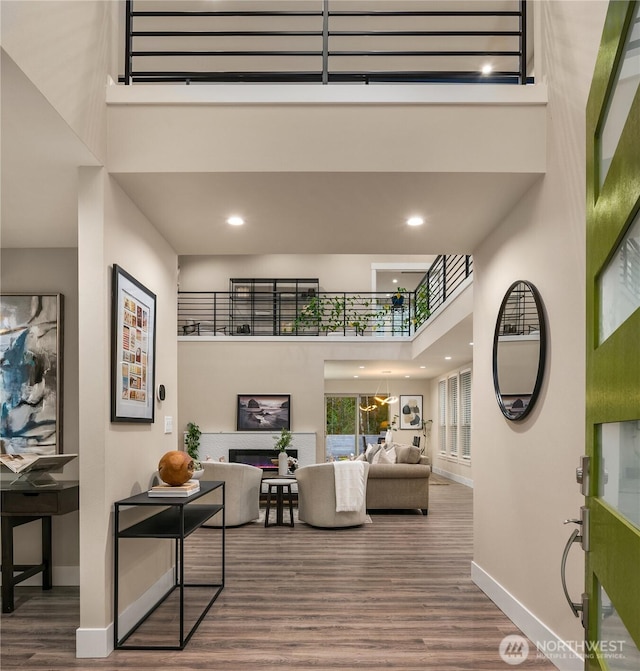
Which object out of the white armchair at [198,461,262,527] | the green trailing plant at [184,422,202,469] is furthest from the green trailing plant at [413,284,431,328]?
the white armchair at [198,461,262,527]

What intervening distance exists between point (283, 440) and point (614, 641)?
926 centimetres

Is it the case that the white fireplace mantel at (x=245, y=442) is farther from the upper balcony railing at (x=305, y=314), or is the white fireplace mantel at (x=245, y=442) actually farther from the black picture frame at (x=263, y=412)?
the upper balcony railing at (x=305, y=314)

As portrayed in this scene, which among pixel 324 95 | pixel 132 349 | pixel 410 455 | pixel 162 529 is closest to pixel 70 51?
pixel 324 95

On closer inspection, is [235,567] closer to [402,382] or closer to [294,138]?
[294,138]

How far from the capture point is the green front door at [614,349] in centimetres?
127

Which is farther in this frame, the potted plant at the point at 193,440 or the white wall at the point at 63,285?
the potted plant at the point at 193,440

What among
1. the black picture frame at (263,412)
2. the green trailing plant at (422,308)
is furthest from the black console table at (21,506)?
the green trailing plant at (422,308)

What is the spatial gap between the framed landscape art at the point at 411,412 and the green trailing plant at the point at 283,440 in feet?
20.1

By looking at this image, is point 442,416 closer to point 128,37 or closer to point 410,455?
point 410,455

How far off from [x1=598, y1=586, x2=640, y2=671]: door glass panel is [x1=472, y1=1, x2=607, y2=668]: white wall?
65.0 inches

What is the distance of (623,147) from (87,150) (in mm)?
2852

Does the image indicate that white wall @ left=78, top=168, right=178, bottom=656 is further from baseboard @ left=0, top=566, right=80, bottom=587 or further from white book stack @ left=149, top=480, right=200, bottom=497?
baseboard @ left=0, top=566, right=80, bottom=587

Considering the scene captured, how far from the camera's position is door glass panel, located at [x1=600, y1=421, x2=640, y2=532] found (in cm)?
134

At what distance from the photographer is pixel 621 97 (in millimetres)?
1413
